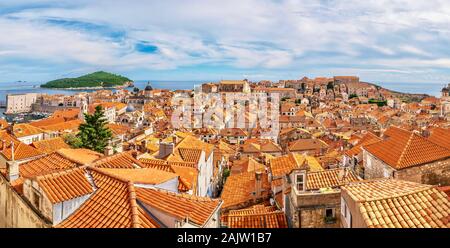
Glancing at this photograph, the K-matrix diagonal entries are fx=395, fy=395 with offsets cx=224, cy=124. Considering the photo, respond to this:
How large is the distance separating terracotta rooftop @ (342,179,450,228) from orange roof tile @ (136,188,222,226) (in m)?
2.35

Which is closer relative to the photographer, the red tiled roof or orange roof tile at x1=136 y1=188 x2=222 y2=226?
orange roof tile at x1=136 y1=188 x2=222 y2=226

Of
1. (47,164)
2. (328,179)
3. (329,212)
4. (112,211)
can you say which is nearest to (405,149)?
(328,179)

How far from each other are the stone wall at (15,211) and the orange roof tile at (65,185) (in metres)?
0.47

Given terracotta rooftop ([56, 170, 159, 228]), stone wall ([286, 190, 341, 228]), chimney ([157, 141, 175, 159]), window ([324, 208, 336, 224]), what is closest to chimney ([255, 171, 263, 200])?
chimney ([157, 141, 175, 159])

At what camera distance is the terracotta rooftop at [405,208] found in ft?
16.7

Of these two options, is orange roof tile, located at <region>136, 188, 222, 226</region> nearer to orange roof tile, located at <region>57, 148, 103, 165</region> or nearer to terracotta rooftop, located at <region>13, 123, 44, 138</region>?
orange roof tile, located at <region>57, 148, 103, 165</region>

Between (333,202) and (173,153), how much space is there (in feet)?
29.8

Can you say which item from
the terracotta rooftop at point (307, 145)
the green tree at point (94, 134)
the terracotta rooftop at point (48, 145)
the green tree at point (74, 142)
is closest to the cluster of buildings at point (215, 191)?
the green tree at point (94, 134)

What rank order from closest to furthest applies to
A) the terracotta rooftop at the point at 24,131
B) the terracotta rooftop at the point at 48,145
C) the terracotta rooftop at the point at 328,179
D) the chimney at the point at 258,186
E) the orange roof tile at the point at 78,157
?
1. the orange roof tile at the point at 78,157
2. the terracotta rooftop at the point at 328,179
3. the chimney at the point at 258,186
4. the terracotta rooftop at the point at 48,145
5. the terracotta rooftop at the point at 24,131

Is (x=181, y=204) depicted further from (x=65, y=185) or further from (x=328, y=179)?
(x=328, y=179)

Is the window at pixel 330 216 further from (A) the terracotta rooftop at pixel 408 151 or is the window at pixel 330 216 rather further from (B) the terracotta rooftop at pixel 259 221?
(A) the terracotta rooftop at pixel 408 151

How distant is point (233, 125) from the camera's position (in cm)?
5534

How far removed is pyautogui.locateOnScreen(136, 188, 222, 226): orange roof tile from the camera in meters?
6.07
